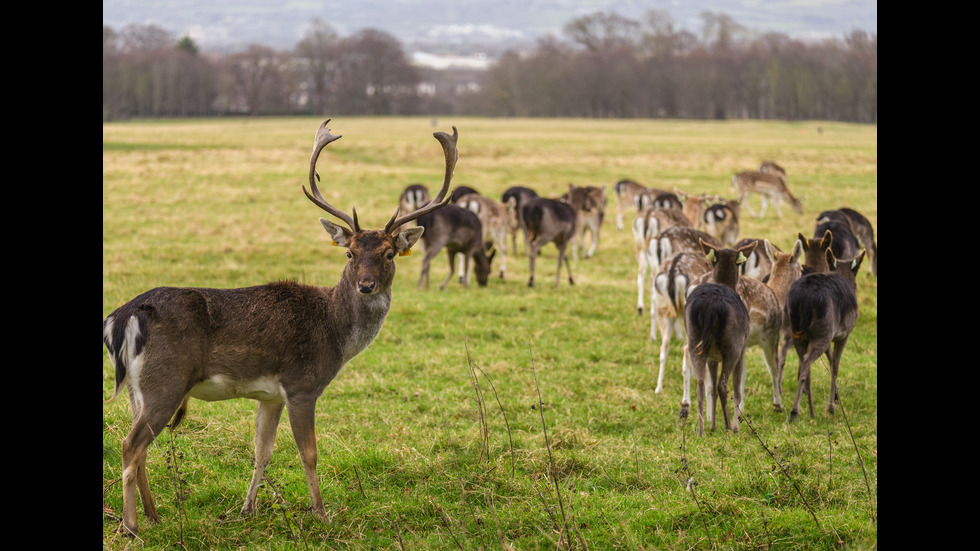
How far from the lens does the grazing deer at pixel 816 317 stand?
657 cm

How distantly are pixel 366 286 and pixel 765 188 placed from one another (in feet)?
64.2

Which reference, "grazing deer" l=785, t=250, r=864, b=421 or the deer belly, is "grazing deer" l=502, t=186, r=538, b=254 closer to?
"grazing deer" l=785, t=250, r=864, b=421

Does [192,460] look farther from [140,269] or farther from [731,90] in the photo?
[731,90]

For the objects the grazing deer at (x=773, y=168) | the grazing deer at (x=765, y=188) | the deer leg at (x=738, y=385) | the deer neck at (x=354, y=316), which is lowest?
the deer leg at (x=738, y=385)

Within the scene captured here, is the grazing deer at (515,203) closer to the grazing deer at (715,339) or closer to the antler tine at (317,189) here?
the grazing deer at (715,339)

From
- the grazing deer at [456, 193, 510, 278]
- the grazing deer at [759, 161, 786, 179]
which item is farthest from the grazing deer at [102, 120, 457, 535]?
the grazing deer at [759, 161, 786, 179]

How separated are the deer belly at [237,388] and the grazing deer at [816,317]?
418 cm

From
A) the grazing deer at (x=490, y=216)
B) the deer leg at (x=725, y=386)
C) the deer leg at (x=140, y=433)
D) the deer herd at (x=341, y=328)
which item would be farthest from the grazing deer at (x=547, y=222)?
the deer leg at (x=140, y=433)

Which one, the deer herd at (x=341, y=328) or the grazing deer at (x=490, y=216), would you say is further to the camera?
the grazing deer at (x=490, y=216)

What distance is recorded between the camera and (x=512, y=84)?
82.4 m

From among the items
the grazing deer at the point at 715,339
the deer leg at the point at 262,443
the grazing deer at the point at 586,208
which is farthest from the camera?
the grazing deer at the point at 586,208

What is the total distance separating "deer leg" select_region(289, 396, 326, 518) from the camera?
4406mm

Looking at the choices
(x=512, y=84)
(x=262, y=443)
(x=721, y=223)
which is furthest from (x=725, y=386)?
(x=512, y=84)
